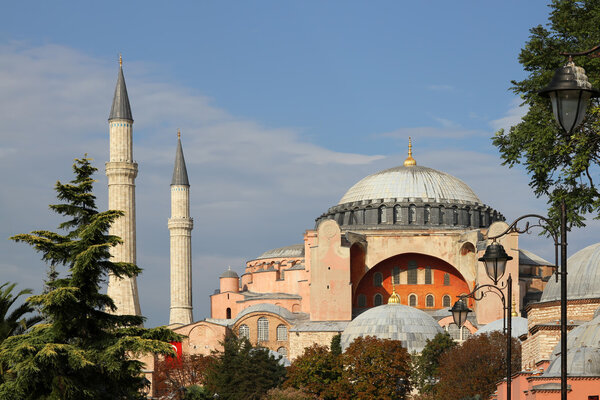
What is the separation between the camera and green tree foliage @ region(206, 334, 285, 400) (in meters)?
45.8

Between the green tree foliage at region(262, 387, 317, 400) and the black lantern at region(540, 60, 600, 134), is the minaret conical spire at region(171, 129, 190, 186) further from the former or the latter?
the black lantern at region(540, 60, 600, 134)

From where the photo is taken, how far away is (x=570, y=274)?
121ft

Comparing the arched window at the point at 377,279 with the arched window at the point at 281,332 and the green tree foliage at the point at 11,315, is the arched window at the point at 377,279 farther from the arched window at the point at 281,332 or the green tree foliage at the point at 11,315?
the green tree foliage at the point at 11,315

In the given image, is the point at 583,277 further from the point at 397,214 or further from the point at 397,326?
the point at 397,214

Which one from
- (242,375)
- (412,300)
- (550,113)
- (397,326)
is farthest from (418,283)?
Result: (550,113)

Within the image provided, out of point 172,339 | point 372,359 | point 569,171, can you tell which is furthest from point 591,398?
point 372,359

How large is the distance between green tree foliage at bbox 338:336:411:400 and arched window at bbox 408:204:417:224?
19728 mm

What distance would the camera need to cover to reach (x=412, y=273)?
6506 centimetres

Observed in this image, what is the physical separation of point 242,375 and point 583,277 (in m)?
15.6

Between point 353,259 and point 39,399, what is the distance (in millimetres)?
45624

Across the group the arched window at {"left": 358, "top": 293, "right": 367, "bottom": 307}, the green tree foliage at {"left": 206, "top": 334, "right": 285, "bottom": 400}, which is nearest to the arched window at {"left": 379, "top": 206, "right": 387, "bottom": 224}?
the arched window at {"left": 358, "top": 293, "right": 367, "bottom": 307}

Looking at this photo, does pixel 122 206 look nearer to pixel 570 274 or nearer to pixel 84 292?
pixel 570 274

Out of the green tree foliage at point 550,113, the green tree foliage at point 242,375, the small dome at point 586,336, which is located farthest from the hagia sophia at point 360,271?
the green tree foliage at point 550,113

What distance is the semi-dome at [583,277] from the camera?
→ 36.2m
